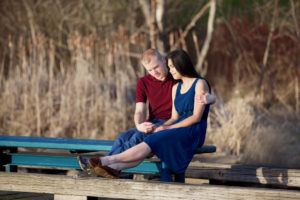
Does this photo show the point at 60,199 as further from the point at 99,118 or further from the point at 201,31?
the point at 201,31

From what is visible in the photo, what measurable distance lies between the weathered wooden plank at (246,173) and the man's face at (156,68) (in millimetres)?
1100

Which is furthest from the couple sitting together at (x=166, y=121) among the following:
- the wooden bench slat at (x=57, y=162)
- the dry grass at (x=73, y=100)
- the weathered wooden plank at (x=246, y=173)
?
the dry grass at (x=73, y=100)

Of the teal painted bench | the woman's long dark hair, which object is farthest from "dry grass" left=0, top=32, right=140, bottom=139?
the woman's long dark hair

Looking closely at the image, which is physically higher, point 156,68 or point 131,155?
point 156,68

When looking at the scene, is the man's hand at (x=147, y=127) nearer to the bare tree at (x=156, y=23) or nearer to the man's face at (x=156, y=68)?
the man's face at (x=156, y=68)

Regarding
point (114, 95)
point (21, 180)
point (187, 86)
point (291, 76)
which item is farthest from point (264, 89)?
point (21, 180)

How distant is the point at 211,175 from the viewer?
4.91 metres

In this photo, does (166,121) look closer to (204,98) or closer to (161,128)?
(161,128)

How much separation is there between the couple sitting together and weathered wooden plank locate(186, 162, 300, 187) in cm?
82

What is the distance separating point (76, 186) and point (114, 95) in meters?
4.18

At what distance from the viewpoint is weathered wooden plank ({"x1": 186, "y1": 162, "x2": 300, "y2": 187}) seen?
4.52 metres

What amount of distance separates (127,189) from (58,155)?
1382mm

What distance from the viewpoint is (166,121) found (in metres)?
4.26

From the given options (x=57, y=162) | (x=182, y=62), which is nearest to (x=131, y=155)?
(x=182, y=62)
